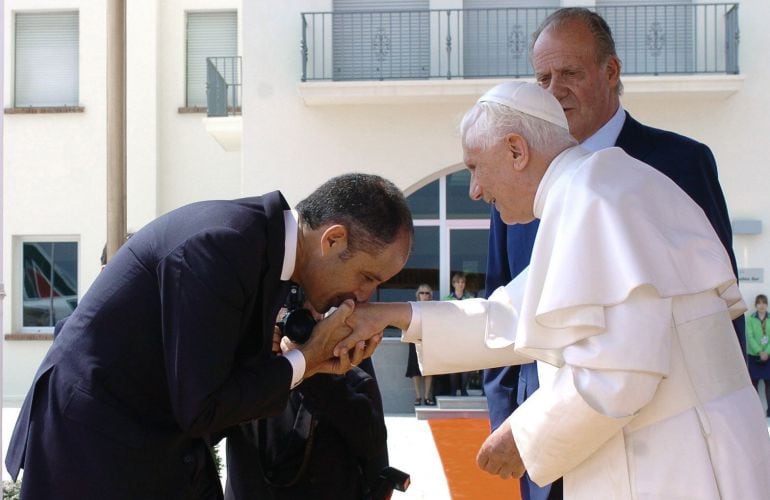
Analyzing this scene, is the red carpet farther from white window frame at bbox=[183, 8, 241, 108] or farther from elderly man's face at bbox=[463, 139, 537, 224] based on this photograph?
white window frame at bbox=[183, 8, 241, 108]

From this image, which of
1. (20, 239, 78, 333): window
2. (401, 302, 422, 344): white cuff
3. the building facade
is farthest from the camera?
(20, 239, 78, 333): window

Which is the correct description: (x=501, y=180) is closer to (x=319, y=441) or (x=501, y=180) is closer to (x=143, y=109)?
(x=319, y=441)

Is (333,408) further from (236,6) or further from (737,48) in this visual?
(236,6)

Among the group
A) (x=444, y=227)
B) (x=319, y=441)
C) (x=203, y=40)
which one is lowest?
(x=319, y=441)

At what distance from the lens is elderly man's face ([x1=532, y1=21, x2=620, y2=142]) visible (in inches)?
129

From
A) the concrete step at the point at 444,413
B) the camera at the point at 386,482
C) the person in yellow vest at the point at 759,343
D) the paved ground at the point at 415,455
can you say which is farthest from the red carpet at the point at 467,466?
the person in yellow vest at the point at 759,343

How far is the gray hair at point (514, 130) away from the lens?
2316mm

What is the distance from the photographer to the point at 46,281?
59.7 feet

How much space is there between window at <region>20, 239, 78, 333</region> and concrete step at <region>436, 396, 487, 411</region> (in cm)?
773

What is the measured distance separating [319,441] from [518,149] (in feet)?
4.64

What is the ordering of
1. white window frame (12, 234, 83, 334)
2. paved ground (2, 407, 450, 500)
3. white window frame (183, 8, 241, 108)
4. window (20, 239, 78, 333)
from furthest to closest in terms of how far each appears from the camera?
white window frame (183, 8, 241, 108) → window (20, 239, 78, 333) → white window frame (12, 234, 83, 334) → paved ground (2, 407, 450, 500)

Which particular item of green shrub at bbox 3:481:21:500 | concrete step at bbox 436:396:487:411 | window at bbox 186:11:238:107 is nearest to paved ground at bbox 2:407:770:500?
concrete step at bbox 436:396:487:411

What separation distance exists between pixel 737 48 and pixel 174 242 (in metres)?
14.0

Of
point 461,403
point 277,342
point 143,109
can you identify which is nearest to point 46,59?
point 143,109
